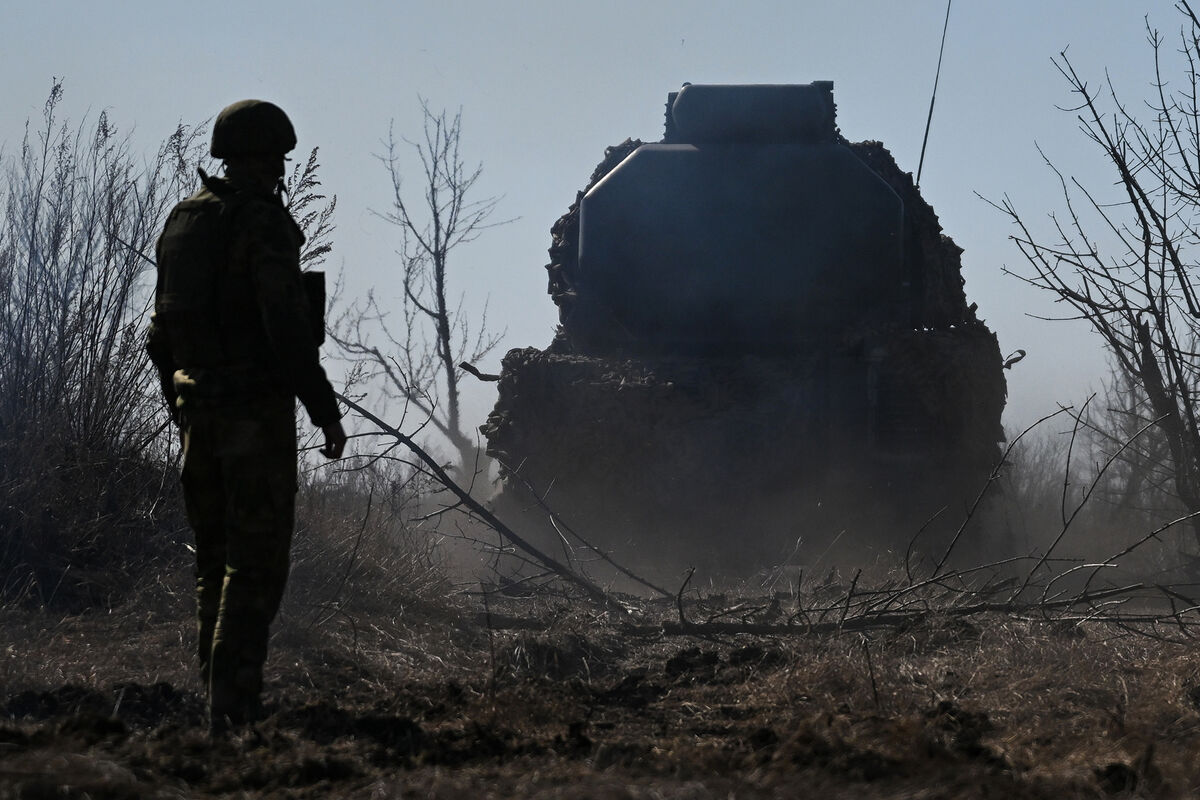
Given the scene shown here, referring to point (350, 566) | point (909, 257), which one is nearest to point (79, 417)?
point (350, 566)

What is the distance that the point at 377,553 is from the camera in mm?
6832

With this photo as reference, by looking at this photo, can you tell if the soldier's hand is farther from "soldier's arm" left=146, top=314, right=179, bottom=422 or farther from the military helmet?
the military helmet

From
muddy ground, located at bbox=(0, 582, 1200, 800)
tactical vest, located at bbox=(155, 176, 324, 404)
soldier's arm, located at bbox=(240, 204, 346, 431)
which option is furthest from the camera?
tactical vest, located at bbox=(155, 176, 324, 404)

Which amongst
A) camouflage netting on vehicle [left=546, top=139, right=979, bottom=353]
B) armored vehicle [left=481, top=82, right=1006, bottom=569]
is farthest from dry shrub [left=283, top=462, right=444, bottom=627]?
camouflage netting on vehicle [left=546, top=139, right=979, bottom=353]

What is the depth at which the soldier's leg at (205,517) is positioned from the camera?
12.5ft

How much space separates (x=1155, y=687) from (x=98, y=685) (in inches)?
133

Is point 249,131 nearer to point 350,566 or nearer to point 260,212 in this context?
point 260,212

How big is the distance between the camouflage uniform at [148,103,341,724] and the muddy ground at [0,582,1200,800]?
0.28 m

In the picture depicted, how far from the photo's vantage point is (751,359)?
9.58m

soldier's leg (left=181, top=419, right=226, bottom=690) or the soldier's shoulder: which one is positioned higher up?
the soldier's shoulder

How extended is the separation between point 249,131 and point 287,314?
1.94 ft

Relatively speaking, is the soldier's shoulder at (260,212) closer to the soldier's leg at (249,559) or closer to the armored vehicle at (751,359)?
the soldier's leg at (249,559)

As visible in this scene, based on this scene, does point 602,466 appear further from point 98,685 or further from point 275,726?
point 275,726

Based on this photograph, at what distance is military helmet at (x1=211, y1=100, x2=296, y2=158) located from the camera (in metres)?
3.87
